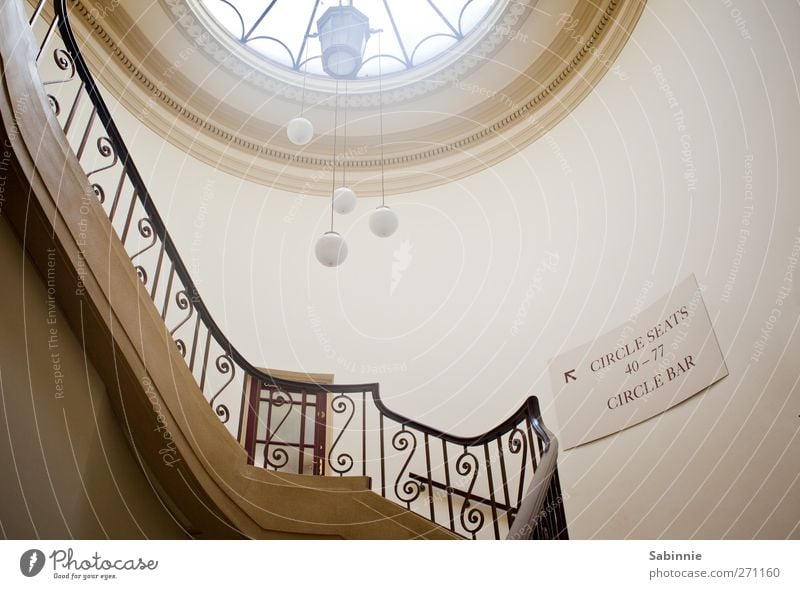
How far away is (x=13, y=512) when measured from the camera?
9.88 ft

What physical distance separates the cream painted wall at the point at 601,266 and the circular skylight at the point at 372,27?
104 centimetres

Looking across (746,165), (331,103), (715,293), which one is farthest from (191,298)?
(331,103)

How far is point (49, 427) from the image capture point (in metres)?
3.23

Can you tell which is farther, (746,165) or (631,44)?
(631,44)

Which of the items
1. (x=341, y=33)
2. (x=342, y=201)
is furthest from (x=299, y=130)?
(x=341, y=33)

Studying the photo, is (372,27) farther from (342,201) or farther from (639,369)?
(639,369)

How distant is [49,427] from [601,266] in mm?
4943

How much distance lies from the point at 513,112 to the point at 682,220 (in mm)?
3199

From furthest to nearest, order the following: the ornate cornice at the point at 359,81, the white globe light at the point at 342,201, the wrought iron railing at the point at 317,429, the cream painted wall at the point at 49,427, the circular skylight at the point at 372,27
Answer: the circular skylight at the point at 372,27 < the ornate cornice at the point at 359,81 < the white globe light at the point at 342,201 < the wrought iron railing at the point at 317,429 < the cream painted wall at the point at 49,427

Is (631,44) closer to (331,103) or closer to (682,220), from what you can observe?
(682,220)

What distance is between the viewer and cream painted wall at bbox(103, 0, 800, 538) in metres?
4.34

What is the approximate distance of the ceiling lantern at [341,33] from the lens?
6.31 m

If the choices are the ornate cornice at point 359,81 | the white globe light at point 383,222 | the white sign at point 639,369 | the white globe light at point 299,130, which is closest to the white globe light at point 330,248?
the white globe light at point 383,222

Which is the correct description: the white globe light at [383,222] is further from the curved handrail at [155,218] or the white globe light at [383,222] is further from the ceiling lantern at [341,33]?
the ceiling lantern at [341,33]
